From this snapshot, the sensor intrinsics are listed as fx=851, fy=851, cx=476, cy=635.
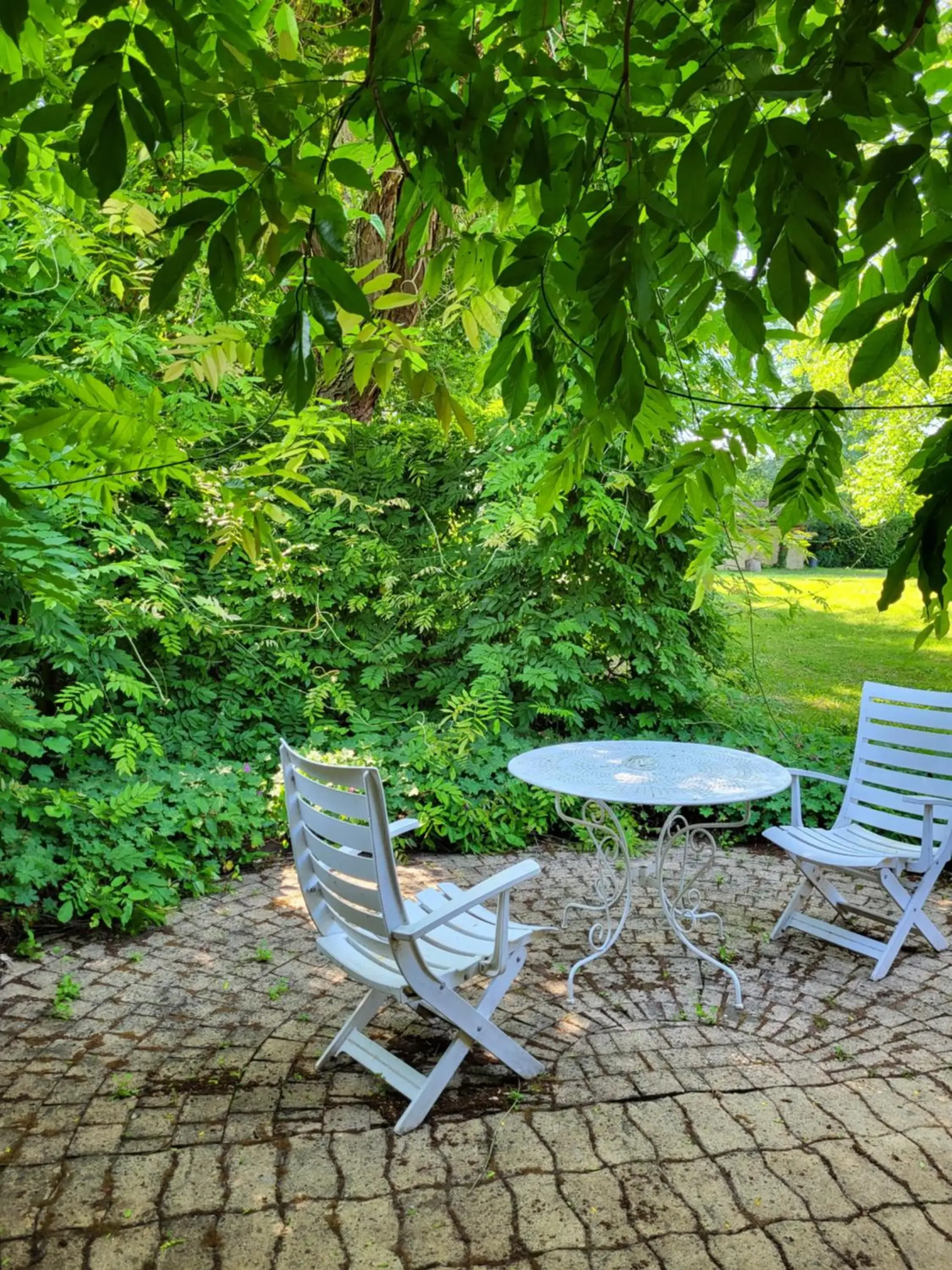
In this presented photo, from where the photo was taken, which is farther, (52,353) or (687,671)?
(687,671)

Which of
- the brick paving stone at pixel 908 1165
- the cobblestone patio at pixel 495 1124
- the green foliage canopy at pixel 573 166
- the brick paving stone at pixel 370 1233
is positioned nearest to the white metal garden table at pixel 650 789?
the cobblestone patio at pixel 495 1124

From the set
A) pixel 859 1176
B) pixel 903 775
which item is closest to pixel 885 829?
pixel 903 775

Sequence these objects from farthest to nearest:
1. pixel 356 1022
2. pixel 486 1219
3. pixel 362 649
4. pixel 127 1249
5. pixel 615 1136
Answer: pixel 362 649, pixel 356 1022, pixel 615 1136, pixel 486 1219, pixel 127 1249

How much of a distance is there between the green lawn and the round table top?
2.38 metres

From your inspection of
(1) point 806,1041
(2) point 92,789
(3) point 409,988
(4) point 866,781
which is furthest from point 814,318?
(2) point 92,789

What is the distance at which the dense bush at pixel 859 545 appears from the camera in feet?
23.0

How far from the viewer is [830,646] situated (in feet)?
28.2

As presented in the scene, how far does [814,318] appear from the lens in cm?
178

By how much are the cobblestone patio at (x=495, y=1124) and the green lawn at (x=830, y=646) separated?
3.29m

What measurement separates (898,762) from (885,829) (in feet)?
1.19

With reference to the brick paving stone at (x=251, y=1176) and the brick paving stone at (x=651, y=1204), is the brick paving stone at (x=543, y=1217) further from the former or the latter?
the brick paving stone at (x=251, y=1176)

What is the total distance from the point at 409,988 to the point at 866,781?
119 inches

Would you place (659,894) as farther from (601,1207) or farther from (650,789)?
(601,1207)

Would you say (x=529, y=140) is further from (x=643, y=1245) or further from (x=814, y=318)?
(x=643, y=1245)
